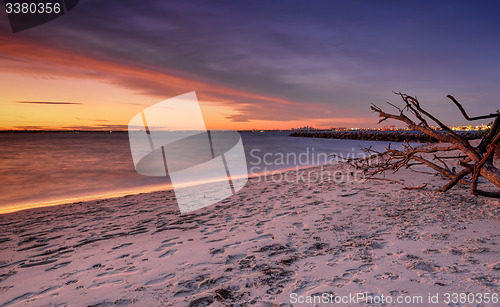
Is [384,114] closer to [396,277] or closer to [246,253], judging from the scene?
[396,277]

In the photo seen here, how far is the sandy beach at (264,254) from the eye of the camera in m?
2.20

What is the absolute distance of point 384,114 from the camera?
537 cm

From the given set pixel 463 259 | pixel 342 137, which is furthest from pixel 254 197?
pixel 342 137

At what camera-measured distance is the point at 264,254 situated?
2988 mm

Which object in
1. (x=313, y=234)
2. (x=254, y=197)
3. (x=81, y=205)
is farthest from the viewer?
(x=81, y=205)

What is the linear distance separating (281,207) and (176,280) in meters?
3.11

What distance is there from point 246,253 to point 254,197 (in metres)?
3.59

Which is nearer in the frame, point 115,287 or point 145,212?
point 115,287

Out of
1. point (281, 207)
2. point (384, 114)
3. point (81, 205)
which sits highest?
point (384, 114)

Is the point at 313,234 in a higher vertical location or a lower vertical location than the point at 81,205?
higher

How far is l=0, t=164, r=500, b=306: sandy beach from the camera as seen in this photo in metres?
2.20

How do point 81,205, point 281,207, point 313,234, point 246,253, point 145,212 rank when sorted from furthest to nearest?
point 81,205 → point 145,212 → point 281,207 → point 313,234 → point 246,253

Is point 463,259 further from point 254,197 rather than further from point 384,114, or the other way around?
point 254,197

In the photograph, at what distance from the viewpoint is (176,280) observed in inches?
100
